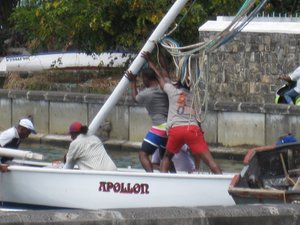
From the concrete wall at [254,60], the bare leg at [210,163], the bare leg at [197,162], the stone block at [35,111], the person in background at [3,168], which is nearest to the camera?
the bare leg at [210,163]

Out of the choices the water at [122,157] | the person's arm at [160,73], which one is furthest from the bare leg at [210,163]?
the water at [122,157]

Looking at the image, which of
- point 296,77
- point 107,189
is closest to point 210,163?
point 107,189

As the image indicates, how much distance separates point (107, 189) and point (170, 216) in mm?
5086

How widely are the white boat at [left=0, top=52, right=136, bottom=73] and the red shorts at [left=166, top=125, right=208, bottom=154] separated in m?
12.0

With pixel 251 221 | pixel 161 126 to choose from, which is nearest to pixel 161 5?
pixel 161 126

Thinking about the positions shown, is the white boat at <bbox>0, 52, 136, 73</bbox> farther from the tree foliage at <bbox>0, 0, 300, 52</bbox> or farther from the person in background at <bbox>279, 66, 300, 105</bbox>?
the person in background at <bbox>279, 66, 300, 105</bbox>

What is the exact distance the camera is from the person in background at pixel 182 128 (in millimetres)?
12859

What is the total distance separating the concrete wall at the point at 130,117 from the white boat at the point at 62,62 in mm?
4093

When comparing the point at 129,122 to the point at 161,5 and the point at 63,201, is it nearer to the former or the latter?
the point at 161,5

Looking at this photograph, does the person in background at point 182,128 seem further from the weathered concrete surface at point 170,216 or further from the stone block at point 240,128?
the stone block at point 240,128

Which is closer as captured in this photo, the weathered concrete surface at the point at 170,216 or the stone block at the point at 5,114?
the weathered concrete surface at the point at 170,216

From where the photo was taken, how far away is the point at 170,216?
7566mm

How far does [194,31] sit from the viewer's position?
22859mm

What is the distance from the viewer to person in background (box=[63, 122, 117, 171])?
12867 millimetres
